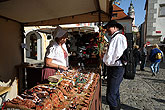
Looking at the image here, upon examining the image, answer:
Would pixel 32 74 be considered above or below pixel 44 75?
below

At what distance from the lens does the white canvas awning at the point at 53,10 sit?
2088mm

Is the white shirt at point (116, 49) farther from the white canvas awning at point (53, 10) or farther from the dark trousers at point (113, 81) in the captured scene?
the white canvas awning at point (53, 10)

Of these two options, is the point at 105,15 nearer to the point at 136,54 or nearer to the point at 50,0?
the point at 50,0

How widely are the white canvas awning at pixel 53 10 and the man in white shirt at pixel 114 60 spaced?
59cm

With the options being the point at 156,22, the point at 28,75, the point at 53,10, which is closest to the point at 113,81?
the point at 53,10

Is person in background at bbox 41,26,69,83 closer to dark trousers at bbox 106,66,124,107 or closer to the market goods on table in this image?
the market goods on table

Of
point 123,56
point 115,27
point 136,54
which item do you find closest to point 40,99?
point 123,56

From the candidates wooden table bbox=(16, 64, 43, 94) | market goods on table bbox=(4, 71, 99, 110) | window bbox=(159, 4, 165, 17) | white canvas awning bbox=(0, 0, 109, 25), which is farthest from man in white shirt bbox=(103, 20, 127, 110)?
window bbox=(159, 4, 165, 17)

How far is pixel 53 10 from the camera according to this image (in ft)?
8.39

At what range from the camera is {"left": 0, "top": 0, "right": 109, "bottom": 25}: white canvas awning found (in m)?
2.09

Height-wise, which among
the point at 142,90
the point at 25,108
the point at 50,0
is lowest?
the point at 142,90

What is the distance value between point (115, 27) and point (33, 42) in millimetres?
16742

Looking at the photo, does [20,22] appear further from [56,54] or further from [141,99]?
[141,99]

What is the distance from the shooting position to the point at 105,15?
9.83 ft
